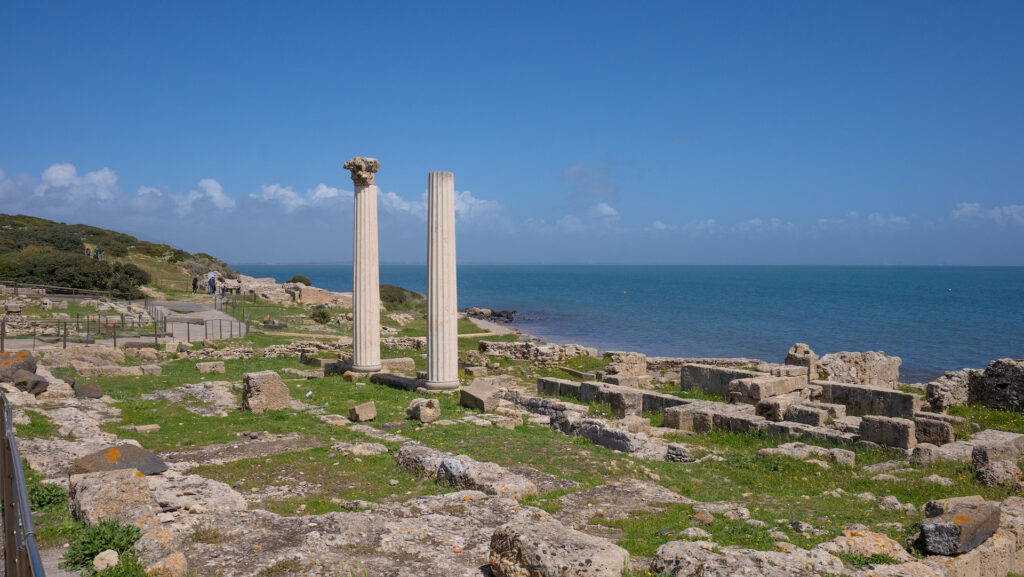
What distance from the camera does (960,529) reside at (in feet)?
19.6

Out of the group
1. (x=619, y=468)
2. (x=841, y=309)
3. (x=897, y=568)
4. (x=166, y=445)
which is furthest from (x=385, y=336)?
(x=841, y=309)

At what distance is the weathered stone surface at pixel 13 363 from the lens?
41.6 feet

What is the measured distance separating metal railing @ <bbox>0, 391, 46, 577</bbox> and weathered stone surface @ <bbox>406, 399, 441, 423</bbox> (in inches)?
313

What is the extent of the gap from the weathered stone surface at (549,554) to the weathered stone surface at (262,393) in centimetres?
914

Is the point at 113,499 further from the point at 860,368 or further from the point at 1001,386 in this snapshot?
the point at 860,368

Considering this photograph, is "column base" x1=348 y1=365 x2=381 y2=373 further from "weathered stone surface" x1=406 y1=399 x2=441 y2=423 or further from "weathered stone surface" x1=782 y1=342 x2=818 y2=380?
"weathered stone surface" x1=782 y1=342 x2=818 y2=380

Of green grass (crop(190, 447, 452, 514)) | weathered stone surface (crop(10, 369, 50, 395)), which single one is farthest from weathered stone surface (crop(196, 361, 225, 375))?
green grass (crop(190, 447, 452, 514))

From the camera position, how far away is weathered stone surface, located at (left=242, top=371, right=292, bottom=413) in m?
12.8

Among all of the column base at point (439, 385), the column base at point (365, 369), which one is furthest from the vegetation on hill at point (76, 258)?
the column base at point (439, 385)

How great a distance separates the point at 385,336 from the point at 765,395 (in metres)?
17.9

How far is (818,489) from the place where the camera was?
916cm

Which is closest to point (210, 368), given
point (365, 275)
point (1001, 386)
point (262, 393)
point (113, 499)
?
point (365, 275)

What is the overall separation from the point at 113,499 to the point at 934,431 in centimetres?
1381

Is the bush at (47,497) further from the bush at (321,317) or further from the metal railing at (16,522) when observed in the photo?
the bush at (321,317)
